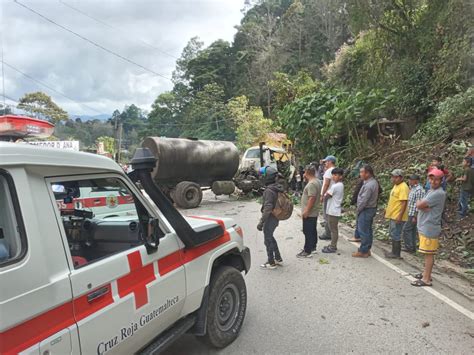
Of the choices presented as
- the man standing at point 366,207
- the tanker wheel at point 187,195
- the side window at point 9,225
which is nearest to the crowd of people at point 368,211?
the man standing at point 366,207

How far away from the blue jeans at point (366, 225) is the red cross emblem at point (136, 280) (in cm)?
500

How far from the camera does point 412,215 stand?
6.42 m

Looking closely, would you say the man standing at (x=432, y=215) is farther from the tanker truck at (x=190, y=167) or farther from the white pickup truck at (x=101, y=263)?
the tanker truck at (x=190, y=167)

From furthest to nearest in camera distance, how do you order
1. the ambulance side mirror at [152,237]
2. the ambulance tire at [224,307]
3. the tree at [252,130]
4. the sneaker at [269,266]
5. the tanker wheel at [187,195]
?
1. the tree at [252,130]
2. the tanker wheel at [187,195]
3. the sneaker at [269,266]
4. the ambulance tire at [224,307]
5. the ambulance side mirror at [152,237]

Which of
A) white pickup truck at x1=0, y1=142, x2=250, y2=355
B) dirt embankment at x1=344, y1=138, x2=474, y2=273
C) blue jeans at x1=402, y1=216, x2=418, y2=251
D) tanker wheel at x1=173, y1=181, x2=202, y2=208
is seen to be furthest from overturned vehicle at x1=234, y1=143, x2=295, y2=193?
white pickup truck at x1=0, y1=142, x2=250, y2=355

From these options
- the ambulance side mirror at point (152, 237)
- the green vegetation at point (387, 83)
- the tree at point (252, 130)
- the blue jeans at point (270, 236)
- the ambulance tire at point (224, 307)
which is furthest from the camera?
the tree at point (252, 130)

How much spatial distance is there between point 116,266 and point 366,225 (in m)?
5.33

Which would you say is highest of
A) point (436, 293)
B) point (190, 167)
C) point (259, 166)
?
point (190, 167)

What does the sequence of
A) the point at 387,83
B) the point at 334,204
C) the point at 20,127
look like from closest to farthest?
1. the point at 20,127
2. the point at 334,204
3. the point at 387,83

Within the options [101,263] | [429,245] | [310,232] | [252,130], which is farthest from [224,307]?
[252,130]

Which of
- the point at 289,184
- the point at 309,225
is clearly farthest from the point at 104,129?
the point at 309,225

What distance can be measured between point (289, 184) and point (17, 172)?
15.9 metres

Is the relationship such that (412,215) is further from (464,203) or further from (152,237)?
(152,237)

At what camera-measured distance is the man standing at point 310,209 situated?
6.42m
